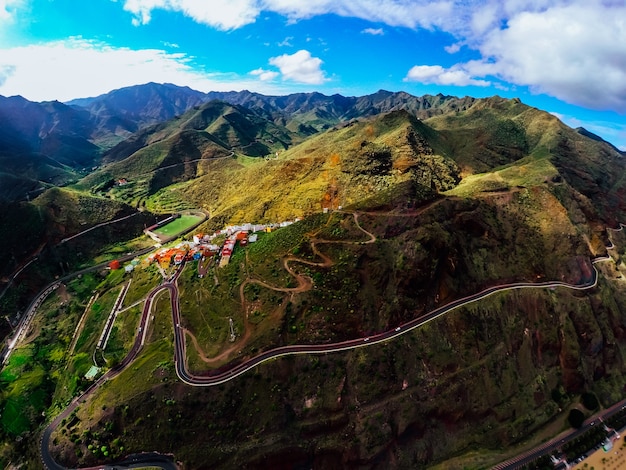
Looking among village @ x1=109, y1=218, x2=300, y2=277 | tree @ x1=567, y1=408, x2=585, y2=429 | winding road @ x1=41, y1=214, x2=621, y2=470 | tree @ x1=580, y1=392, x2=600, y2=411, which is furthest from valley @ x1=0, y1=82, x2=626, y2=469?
tree @ x1=567, y1=408, x2=585, y2=429

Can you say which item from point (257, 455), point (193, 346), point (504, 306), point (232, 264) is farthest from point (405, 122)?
point (257, 455)

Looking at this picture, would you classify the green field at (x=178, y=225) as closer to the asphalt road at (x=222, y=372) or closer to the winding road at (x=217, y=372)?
the winding road at (x=217, y=372)

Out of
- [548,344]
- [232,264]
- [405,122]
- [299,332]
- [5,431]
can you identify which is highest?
[405,122]

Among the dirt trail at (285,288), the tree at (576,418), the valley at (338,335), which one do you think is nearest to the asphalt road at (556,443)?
the tree at (576,418)

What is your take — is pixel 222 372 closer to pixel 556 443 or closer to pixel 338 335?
pixel 338 335

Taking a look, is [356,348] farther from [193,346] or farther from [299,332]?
[193,346]

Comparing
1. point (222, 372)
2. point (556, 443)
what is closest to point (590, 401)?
point (556, 443)

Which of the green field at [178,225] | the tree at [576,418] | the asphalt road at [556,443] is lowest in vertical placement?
the asphalt road at [556,443]
